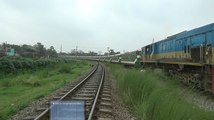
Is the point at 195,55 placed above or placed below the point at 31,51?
below

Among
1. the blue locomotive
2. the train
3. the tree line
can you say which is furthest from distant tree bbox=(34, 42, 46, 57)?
the blue locomotive

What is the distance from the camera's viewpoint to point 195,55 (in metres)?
18.5

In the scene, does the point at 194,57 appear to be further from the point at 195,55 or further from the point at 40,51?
the point at 40,51

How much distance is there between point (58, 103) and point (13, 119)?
2.01 metres

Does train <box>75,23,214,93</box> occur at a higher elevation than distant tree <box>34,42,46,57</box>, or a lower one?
lower

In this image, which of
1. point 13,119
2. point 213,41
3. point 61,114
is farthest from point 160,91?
point 213,41

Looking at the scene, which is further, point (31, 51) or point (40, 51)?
point (40, 51)

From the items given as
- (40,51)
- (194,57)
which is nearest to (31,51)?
(40,51)

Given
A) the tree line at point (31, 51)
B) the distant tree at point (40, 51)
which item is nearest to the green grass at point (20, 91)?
the tree line at point (31, 51)

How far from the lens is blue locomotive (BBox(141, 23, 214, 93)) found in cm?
1641

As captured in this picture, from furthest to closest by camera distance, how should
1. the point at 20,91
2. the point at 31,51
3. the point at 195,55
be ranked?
1. the point at 31,51
2. the point at 20,91
3. the point at 195,55

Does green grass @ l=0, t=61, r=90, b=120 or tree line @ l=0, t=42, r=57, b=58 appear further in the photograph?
tree line @ l=0, t=42, r=57, b=58

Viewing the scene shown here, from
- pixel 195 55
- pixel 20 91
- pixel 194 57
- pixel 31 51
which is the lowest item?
pixel 20 91

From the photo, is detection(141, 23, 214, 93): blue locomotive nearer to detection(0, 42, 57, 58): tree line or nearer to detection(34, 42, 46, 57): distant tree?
detection(0, 42, 57, 58): tree line
